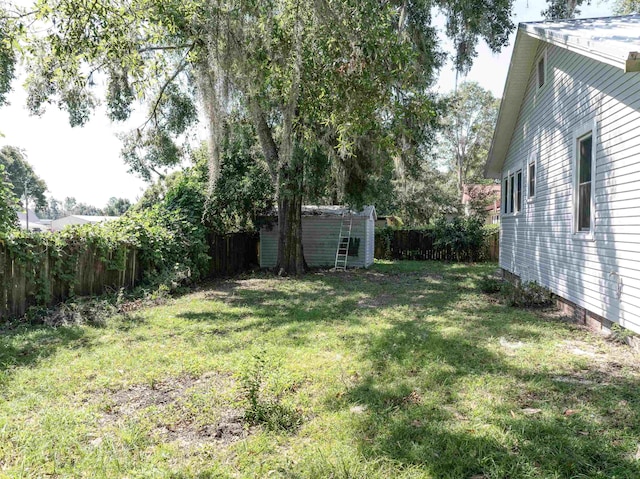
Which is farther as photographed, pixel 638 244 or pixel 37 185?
pixel 37 185

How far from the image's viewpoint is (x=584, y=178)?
18.9 feet

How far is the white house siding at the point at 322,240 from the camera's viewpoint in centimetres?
1472

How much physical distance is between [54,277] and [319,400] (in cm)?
527

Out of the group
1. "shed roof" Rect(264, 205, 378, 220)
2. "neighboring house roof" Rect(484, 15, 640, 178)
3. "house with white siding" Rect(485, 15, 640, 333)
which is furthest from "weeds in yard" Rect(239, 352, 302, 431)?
"shed roof" Rect(264, 205, 378, 220)

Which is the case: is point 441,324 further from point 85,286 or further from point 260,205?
point 260,205

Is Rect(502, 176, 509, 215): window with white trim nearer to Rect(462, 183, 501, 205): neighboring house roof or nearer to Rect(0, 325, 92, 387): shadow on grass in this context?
Rect(0, 325, 92, 387): shadow on grass

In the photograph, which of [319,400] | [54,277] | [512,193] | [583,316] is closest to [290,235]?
[512,193]

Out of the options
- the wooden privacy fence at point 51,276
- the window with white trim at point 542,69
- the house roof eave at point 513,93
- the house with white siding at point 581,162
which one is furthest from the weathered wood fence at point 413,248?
the wooden privacy fence at point 51,276

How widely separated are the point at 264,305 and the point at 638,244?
5.44 metres

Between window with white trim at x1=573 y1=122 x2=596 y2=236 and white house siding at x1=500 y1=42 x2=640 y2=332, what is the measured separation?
0.13m

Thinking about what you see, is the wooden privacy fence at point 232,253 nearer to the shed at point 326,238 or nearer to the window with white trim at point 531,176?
the shed at point 326,238

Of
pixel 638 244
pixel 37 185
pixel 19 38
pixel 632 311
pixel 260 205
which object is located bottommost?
pixel 632 311

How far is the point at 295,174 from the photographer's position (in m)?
11.0

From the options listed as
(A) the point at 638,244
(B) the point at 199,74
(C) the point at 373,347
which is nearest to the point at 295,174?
(B) the point at 199,74
